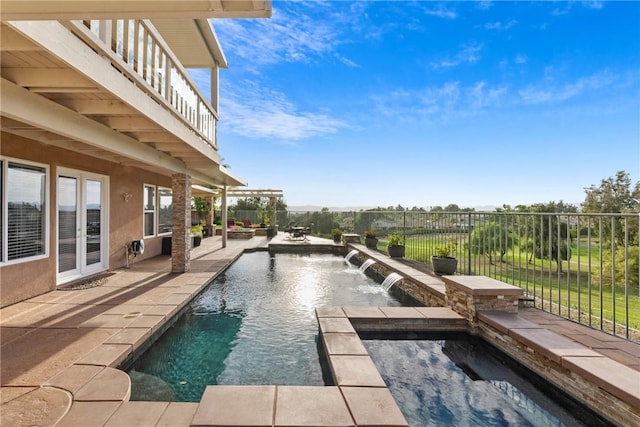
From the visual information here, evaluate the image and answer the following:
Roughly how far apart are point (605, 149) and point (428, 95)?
1339 centimetres

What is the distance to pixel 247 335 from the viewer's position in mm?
4578

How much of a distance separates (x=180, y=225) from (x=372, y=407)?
270 inches

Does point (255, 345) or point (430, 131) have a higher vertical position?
point (430, 131)

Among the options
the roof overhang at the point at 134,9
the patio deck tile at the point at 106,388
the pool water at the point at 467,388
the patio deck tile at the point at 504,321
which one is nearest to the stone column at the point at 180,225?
the patio deck tile at the point at 106,388

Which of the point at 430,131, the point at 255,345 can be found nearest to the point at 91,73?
the point at 255,345

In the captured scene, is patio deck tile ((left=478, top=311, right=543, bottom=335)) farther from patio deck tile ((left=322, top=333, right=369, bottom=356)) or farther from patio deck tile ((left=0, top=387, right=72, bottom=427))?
patio deck tile ((left=0, top=387, right=72, bottom=427))

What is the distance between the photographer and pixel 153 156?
6238 mm

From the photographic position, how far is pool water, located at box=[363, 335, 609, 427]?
9.27 feet

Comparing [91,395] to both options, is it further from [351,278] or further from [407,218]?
[407,218]

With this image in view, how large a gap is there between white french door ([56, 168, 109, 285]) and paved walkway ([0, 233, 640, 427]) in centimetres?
99

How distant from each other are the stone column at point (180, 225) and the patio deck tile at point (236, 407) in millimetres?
5739

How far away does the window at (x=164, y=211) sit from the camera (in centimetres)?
1111

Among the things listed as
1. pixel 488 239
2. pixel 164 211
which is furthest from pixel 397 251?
pixel 164 211

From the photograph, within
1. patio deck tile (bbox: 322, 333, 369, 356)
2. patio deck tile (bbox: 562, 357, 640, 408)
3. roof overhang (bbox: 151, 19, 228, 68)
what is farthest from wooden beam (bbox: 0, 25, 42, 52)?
patio deck tile (bbox: 562, 357, 640, 408)
